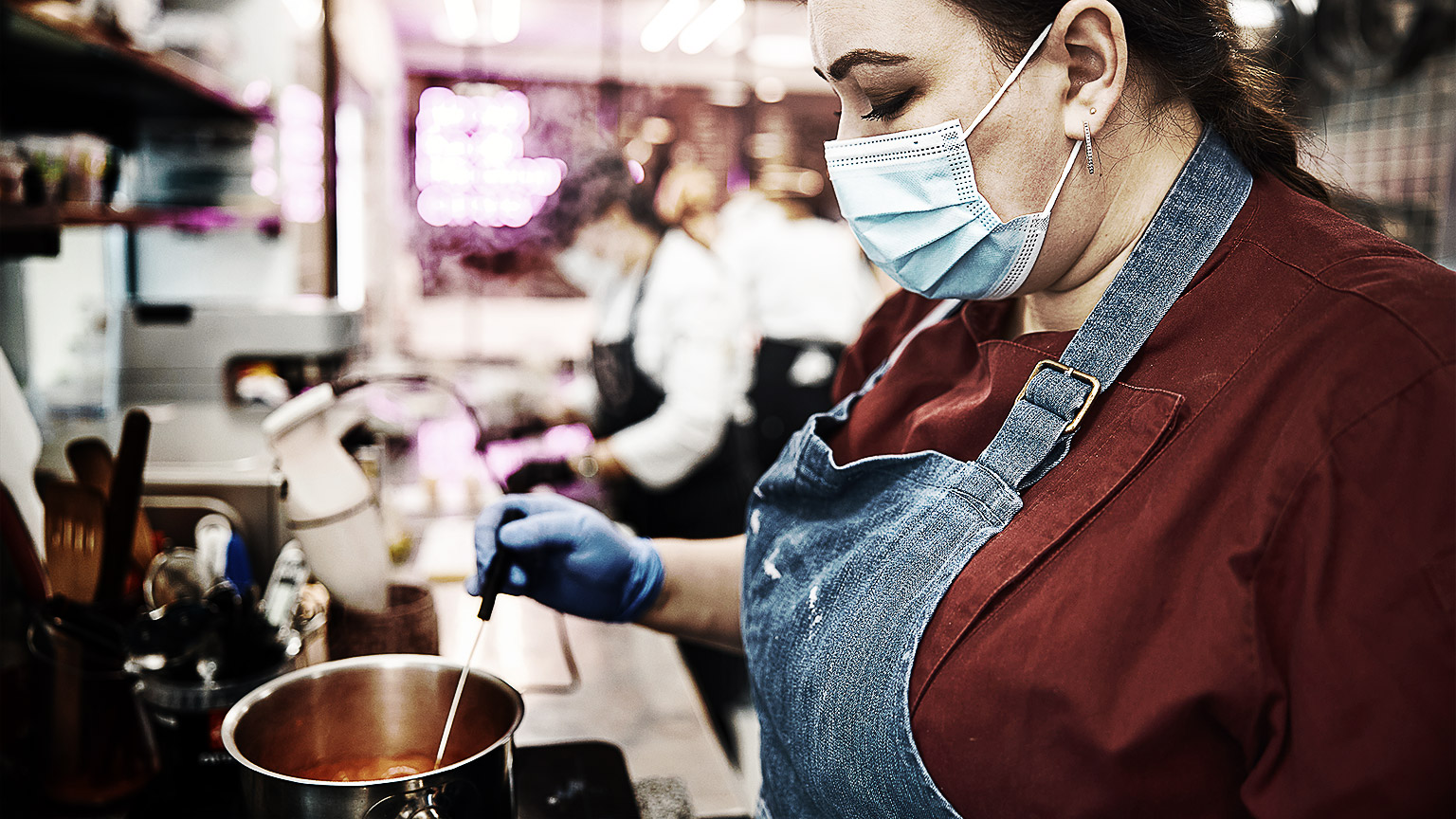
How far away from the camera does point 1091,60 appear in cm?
77

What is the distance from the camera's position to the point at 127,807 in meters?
1.00

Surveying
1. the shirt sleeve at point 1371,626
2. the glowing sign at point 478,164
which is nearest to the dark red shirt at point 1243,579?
the shirt sleeve at point 1371,626

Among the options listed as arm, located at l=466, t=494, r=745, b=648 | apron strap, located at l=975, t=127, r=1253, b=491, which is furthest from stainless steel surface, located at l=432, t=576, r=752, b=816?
apron strap, located at l=975, t=127, r=1253, b=491

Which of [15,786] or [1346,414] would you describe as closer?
[1346,414]

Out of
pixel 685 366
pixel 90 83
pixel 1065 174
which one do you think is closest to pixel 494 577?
pixel 1065 174

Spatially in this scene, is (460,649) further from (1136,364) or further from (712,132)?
(712,132)

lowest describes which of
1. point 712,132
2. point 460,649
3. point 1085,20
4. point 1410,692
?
point 460,649

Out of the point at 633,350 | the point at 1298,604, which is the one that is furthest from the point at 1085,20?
the point at 633,350

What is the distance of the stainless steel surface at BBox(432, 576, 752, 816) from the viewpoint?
1140 millimetres

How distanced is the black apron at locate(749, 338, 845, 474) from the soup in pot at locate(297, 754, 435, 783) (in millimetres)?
2074

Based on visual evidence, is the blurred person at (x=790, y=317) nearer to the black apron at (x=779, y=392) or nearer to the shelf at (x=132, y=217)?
the black apron at (x=779, y=392)

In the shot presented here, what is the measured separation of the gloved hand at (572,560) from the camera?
1.06 m

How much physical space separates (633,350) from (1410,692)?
2254 millimetres

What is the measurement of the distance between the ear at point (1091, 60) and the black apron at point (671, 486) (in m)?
1.89
